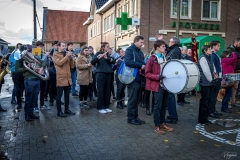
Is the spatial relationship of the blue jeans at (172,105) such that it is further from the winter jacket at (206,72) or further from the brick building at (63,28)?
the brick building at (63,28)

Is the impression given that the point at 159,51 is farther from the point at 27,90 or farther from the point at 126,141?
the point at 27,90

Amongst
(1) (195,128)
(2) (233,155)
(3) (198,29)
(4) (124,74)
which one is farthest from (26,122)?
(3) (198,29)

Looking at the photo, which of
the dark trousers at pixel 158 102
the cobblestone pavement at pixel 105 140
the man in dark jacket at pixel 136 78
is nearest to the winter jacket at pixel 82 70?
the cobblestone pavement at pixel 105 140

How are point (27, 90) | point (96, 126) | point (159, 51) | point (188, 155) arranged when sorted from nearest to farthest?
point (188, 155), point (159, 51), point (96, 126), point (27, 90)

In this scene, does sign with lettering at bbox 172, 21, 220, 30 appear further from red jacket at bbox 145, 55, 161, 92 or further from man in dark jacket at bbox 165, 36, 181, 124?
red jacket at bbox 145, 55, 161, 92

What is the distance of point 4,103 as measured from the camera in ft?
32.8

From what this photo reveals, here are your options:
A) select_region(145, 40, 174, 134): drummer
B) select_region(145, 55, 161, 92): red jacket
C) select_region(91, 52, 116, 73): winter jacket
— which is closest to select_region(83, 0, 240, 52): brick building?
select_region(91, 52, 116, 73): winter jacket

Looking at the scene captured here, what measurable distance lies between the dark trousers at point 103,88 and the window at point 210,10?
1430 centimetres

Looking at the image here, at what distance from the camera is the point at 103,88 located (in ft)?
27.1

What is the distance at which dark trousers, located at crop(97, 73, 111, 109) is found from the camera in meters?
8.18

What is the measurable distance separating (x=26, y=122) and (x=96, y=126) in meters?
1.84

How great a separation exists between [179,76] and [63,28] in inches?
1893

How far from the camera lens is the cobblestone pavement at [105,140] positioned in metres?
4.71

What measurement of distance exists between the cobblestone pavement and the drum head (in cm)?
105
